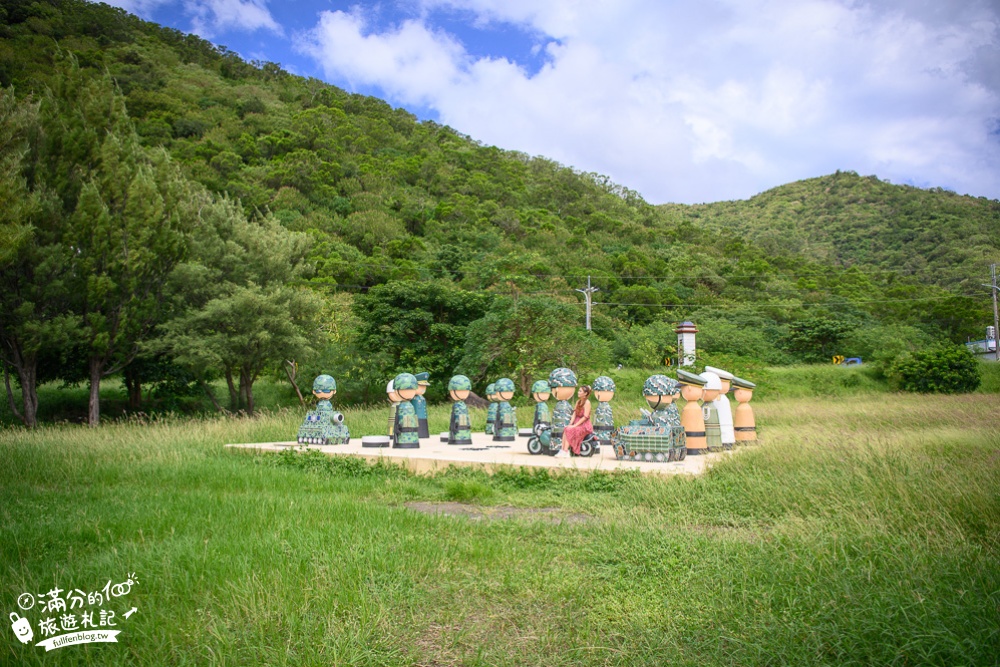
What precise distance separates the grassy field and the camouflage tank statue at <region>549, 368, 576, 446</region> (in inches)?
81.8

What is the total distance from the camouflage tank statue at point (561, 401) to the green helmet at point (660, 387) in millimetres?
1404

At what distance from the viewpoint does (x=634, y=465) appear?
8.23 metres

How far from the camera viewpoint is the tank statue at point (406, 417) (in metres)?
10.7

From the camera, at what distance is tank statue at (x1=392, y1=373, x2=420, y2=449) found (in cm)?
1066

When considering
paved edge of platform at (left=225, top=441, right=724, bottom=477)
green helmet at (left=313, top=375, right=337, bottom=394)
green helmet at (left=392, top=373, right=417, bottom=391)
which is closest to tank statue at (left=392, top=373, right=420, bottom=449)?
green helmet at (left=392, top=373, right=417, bottom=391)

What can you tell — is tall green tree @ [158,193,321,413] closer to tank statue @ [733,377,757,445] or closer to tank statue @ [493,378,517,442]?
tank statue @ [493,378,517,442]

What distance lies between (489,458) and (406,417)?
7.37ft

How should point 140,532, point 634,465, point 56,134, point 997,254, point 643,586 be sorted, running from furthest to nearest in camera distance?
point 997,254 → point 56,134 → point 634,465 → point 140,532 → point 643,586

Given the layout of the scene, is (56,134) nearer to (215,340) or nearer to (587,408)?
(215,340)

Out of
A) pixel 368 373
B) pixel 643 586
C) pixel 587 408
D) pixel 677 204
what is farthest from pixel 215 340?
pixel 677 204

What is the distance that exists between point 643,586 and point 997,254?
34.6m

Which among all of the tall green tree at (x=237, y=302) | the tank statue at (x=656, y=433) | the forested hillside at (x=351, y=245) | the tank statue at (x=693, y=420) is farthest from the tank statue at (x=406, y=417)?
the tall green tree at (x=237, y=302)

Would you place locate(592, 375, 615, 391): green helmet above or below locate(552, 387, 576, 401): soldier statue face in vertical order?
above

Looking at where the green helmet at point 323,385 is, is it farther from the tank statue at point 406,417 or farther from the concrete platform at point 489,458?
the tank statue at point 406,417
